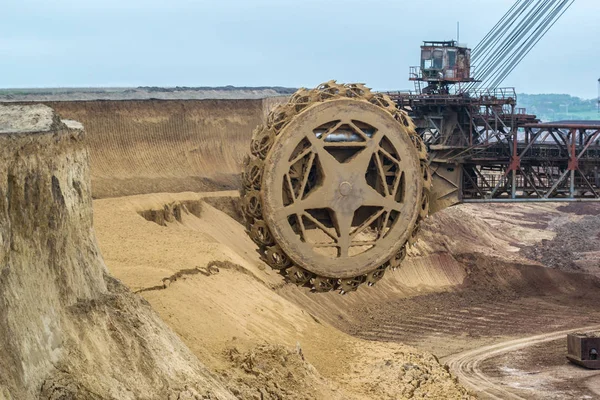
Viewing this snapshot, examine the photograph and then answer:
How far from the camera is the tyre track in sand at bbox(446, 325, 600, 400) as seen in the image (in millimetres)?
29969

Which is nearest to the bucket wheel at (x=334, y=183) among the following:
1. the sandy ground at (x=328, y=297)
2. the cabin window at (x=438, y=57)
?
the sandy ground at (x=328, y=297)

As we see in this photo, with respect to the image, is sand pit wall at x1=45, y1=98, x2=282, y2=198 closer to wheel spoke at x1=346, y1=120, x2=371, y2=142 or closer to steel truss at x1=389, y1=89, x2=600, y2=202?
steel truss at x1=389, y1=89, x2=600, y2=202

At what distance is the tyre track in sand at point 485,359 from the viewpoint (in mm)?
29969

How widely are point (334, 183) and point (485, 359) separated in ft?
53.1

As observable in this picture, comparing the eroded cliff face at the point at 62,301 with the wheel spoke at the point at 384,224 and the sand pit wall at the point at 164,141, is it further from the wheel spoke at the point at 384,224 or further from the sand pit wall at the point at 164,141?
the sand pit wall at the point at 164,141

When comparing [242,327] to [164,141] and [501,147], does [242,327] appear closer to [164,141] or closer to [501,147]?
[501,147]

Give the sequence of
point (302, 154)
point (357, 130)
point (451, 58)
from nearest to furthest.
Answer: point (302, 154), point (357, 130), point (451, 58)

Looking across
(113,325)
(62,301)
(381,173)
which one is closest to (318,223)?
(381,173)

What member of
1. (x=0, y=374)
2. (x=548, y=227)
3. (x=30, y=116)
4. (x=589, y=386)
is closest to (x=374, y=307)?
(x=589, y=386)

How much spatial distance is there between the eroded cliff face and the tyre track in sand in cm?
1467

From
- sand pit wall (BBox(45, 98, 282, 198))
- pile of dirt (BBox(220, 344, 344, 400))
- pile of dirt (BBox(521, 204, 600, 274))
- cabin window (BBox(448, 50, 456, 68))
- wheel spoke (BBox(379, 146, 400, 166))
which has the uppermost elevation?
cabin window (BBox(448, 50, 456, 68))

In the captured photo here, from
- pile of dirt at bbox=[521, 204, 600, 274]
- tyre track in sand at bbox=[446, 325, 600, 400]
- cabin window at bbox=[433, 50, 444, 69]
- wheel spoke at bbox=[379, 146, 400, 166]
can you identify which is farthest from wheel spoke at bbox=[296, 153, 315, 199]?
pile of dirt at bbox=[521, 204, 600, 274]

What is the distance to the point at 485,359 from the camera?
34906 millimetres

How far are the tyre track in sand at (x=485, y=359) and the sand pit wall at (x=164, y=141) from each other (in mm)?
16280
